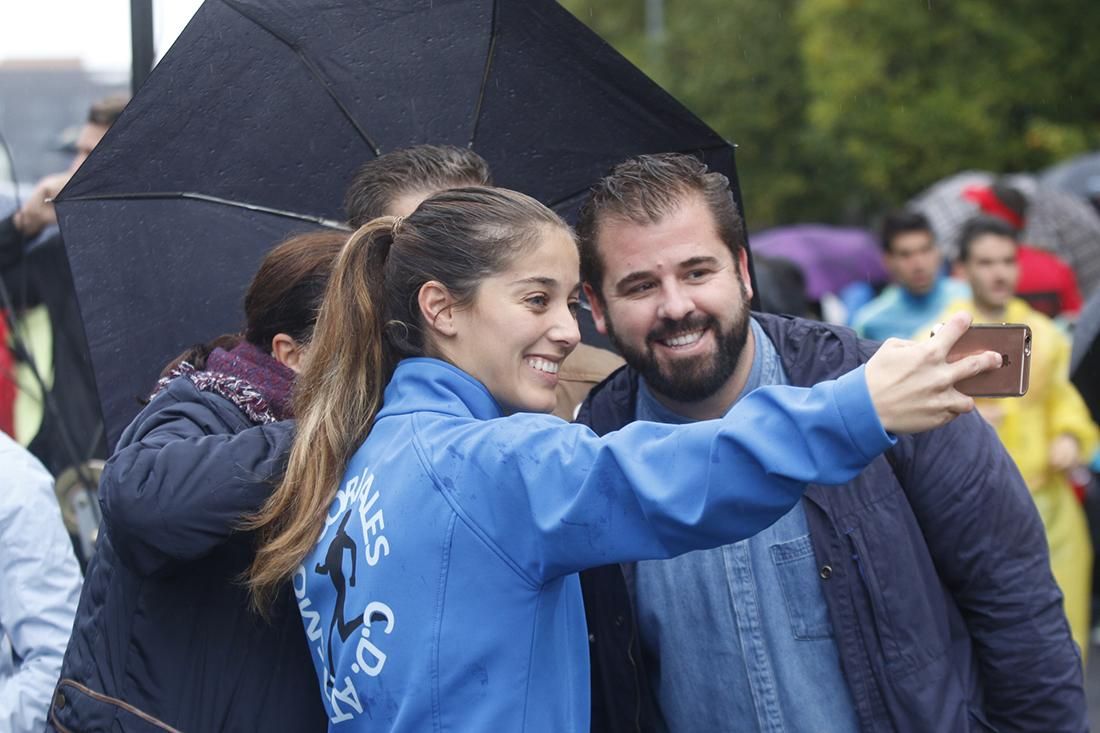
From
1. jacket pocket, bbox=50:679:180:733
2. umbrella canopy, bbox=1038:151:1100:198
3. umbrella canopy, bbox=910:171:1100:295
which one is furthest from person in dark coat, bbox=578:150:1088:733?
umbrella canopy, bbox=1038:151:1100:198

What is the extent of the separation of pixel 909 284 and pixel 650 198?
18.0 ft

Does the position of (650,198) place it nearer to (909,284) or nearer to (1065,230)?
(909,284)

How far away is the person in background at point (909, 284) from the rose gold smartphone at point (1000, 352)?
20.4 ft

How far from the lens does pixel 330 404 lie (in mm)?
2488

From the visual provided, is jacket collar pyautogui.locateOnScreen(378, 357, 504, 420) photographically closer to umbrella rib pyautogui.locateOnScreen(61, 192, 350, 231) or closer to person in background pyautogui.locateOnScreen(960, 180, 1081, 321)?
umbrella rib pyautogui.locateOnScreen(61, 192, 350, 231)

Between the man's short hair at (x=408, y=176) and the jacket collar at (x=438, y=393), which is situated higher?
the man's short hair at (x=408, y=176)

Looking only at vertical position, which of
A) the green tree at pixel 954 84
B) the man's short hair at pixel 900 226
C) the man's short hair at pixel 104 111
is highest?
the green tree at pixel 954 84

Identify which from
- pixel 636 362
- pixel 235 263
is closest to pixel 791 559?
pixel 636 362

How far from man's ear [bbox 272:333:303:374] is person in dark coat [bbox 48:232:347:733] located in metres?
0.19

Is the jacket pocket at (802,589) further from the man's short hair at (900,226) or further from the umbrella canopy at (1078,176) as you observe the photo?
the umbrella canopy at (1078,176)

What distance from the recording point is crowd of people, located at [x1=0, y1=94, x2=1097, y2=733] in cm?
210

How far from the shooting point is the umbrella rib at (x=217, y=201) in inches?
141

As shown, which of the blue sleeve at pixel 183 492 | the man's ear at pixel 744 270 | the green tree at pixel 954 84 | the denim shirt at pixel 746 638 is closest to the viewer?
the blue sleeve at pixel 183 492

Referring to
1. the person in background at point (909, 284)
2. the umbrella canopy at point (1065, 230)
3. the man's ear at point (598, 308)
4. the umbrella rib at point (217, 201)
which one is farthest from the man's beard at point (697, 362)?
the umbrella canopy at point (1065, 230)
